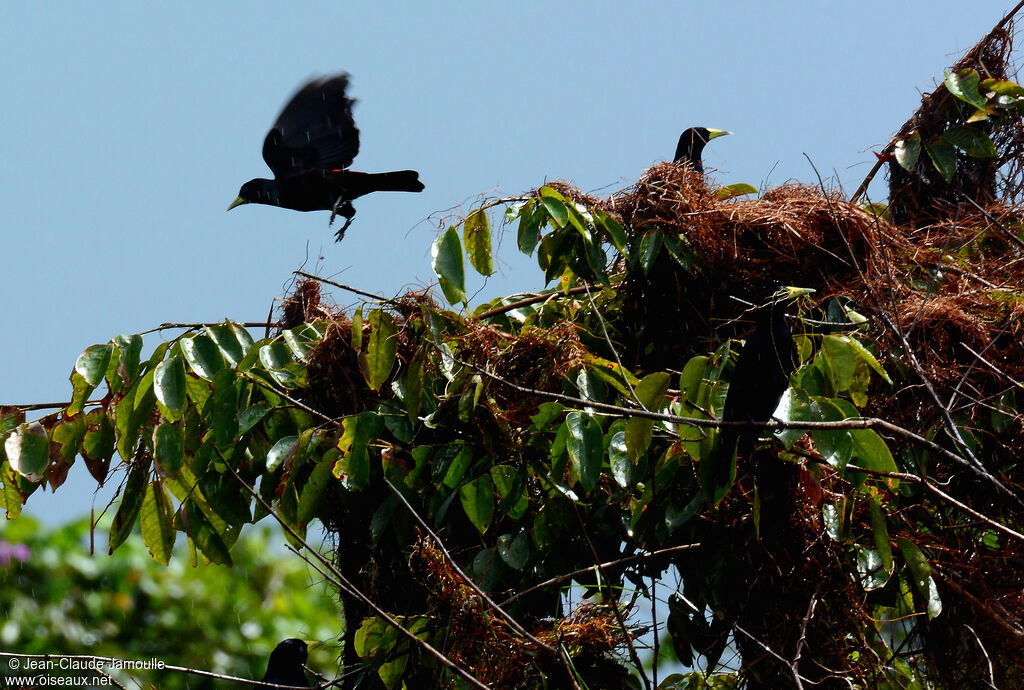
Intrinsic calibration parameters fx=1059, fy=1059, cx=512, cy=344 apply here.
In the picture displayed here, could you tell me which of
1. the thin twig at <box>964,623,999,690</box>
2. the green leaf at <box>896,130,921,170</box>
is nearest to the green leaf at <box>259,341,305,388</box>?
the thin twig at <box>964,623,999,690</box>

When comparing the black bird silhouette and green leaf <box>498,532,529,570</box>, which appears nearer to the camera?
green leaf <box>498,532,529,570</box>

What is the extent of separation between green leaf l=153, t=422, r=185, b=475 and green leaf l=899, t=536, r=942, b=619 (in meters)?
1.99

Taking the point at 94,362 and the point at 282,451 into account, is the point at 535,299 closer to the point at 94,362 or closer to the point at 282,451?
the point at 282,451

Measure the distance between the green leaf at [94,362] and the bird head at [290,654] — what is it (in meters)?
1.59

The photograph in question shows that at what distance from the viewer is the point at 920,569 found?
2.81m

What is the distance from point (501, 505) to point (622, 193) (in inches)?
52.0

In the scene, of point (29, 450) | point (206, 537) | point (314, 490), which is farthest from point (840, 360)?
point (29, 450)

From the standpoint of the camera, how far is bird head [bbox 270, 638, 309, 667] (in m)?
4.18

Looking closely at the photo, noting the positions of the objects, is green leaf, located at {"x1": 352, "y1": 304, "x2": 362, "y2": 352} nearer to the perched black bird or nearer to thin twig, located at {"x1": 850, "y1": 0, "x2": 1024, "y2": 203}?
the perched black bird

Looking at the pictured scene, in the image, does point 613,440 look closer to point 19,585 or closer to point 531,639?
point 531,639

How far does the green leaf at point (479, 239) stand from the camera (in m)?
3.40

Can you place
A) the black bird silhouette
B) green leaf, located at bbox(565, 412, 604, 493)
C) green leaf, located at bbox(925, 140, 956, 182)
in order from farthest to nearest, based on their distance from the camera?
green leaf, located at bbox(925, 140, 956, 182) < the black bird silhouette < green leaf, located at bbox(565, 412, 604, 493)

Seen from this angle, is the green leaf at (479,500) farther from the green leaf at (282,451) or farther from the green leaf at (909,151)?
the green leaf at (909,151)

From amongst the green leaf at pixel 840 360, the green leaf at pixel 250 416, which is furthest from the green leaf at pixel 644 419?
the green leaf at pixel 250 416
